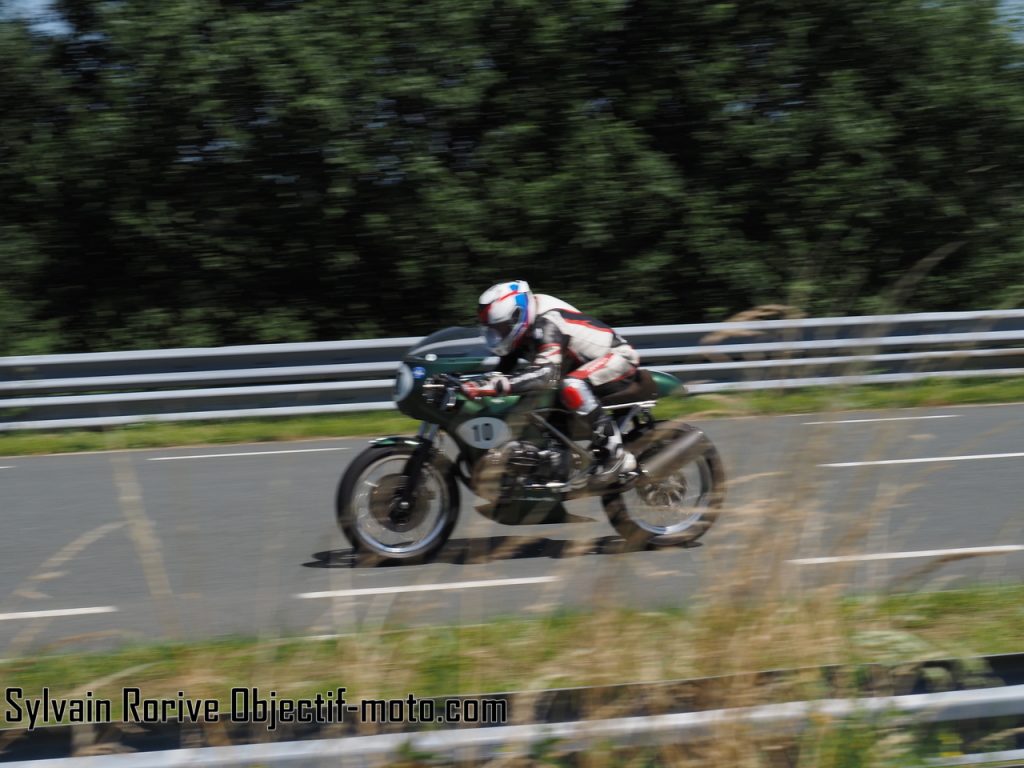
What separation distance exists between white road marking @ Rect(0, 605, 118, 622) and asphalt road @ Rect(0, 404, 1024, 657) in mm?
20

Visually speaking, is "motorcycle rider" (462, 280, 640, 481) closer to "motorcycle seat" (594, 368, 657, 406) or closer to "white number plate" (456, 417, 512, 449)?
"motorcycle seat" (594, 368, 657, 406)

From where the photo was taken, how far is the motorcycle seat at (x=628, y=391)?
7.42 m

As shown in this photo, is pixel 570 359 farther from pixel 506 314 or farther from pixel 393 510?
pixel 393 510

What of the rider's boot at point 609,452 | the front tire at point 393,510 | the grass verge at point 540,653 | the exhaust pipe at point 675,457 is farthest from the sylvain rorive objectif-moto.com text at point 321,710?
the rider's boot at point 609,452

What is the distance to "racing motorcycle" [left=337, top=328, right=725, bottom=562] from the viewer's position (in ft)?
23.5

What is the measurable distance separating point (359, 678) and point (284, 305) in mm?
12586

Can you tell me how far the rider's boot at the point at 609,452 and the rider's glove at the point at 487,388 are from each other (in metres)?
0.61

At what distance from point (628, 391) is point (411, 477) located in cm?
134

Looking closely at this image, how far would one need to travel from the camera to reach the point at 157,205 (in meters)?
15.6

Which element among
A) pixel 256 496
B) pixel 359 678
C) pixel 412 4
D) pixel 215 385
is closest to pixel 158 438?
pixel 215 385

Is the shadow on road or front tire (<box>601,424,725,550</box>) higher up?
front tire (<box>601,424,725,550</box>)

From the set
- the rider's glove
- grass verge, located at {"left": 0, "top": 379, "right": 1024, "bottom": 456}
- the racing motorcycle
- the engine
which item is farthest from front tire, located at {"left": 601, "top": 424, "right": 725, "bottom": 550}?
grass verge, located at {"left": 0, "top": 379, "right": 1024, "bottom": 456}

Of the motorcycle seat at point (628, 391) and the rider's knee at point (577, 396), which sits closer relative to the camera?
the rider's knee at point (577, 396)

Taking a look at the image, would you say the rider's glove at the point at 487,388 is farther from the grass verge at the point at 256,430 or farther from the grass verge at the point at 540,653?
the grass verge at the point at 256,430
